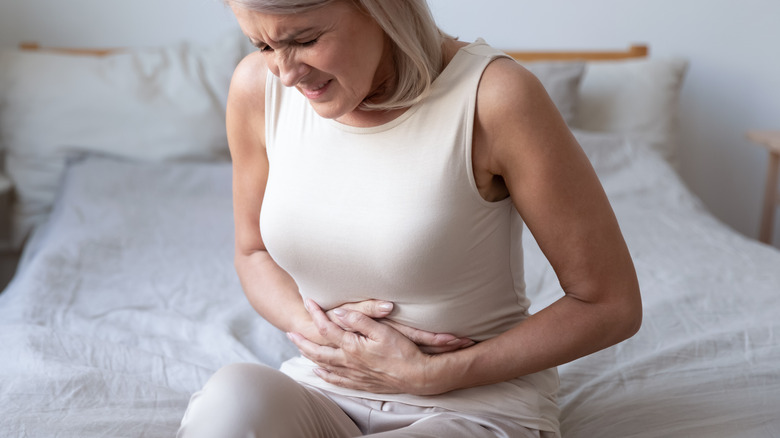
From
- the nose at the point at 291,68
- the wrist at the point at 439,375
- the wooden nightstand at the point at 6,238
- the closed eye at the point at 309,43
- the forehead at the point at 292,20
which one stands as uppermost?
the forehead at the point at 292,20

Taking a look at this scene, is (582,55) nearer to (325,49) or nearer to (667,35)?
(667,35)

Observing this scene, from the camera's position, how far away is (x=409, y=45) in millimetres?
915

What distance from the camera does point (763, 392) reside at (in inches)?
45.7

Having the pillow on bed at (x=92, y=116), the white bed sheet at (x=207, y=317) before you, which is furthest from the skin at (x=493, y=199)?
the pillow on bed at (x=92, y=116)

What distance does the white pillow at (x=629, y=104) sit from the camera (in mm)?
2408

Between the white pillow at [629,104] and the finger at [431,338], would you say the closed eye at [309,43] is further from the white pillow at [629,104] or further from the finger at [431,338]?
the white pillow at [629,104]

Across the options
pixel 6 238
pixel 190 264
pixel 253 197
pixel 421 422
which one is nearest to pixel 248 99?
pixel 253 197

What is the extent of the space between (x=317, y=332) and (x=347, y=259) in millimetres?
148

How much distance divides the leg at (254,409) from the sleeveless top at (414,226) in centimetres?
10

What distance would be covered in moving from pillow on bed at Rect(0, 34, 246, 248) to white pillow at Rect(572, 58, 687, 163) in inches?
44.1

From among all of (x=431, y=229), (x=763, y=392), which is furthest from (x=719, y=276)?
(x=431, y=229)

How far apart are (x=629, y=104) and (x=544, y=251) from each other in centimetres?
165

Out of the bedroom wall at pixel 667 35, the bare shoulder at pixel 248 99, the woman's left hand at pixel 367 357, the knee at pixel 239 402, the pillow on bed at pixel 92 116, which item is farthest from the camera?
the bedroom wall at pixel 667 35

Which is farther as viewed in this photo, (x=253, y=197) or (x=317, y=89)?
(x=253, y=197)
